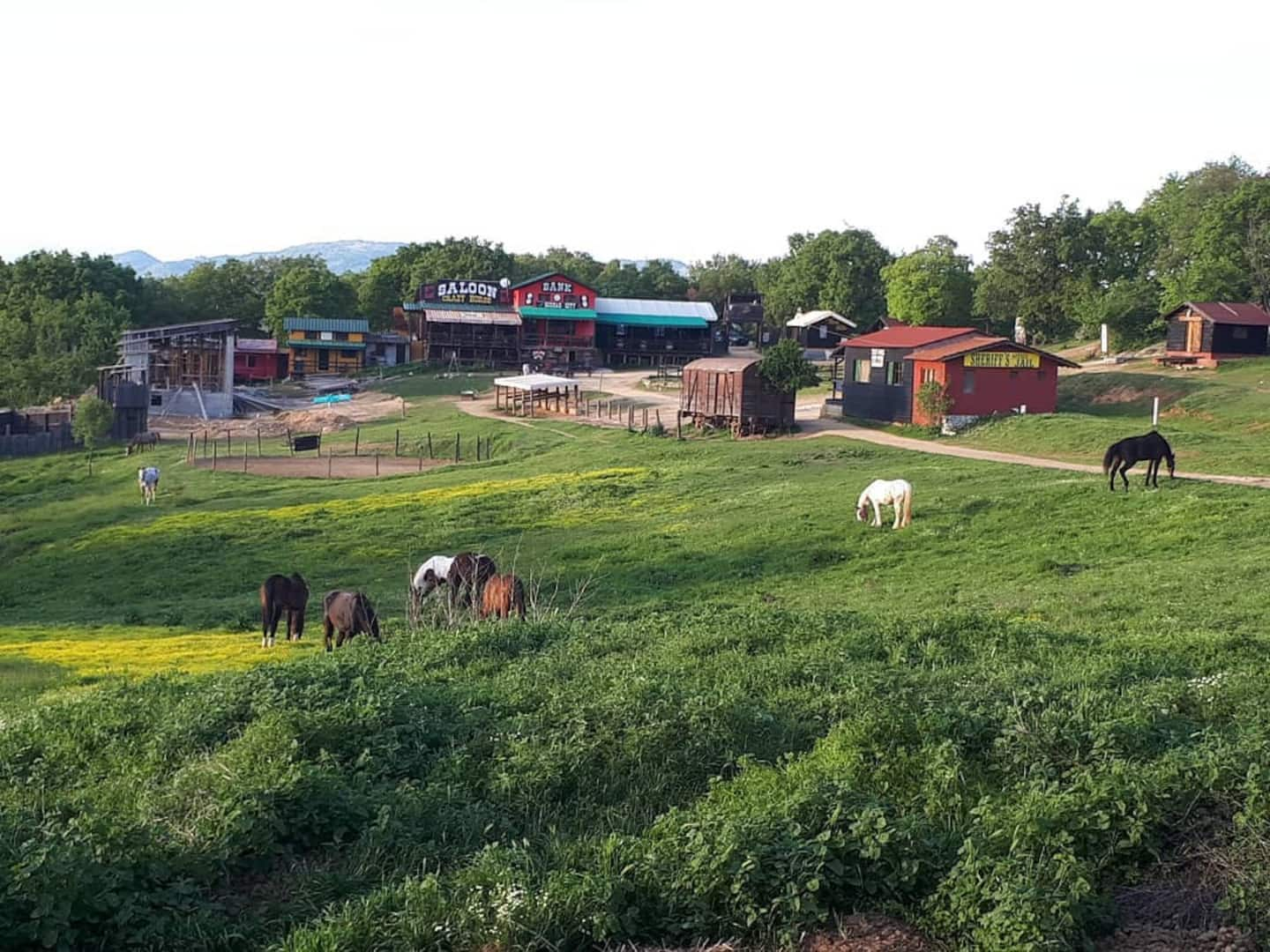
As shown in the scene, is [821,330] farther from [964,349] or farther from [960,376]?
[964,349]

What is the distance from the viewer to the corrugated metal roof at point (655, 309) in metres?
115

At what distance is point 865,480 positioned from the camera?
4012 cm

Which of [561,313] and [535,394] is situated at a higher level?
[561,313]

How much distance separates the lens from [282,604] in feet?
71.5

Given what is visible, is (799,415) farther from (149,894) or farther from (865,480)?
(149,894)

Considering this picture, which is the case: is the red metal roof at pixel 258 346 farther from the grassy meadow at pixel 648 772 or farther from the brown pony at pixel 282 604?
the brown pony at pixel 282 604

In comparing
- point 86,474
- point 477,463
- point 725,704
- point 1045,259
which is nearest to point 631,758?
point 725,704

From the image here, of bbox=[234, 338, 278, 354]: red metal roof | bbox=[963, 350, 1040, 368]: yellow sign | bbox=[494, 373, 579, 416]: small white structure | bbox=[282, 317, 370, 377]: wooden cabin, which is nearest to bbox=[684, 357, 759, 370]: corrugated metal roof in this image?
bbox=[963, 350, 1040, 368]: yellow sign

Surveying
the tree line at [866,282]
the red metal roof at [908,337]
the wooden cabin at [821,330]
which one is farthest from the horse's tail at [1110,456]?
the wooden cabin at [821,330]

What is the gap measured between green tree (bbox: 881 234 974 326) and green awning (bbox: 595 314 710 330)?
16.8 meters

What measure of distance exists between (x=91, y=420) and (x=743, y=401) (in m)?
34.9

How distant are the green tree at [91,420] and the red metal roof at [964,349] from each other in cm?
4126

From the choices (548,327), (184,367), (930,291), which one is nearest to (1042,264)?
(930,291)

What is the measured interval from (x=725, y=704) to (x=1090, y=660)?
4.45m
